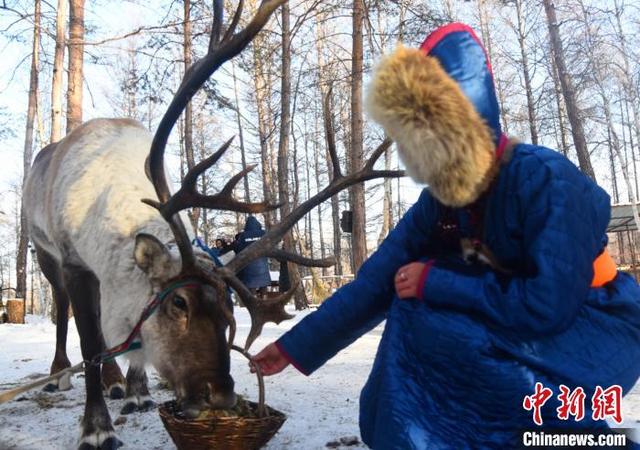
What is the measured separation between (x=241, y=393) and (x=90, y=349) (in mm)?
1119

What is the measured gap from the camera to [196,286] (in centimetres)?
289

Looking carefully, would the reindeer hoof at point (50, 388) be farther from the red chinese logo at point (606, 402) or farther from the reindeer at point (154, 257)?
the red chinese logo at point (606, 402)

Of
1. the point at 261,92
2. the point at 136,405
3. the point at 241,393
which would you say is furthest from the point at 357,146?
the point at 261,92

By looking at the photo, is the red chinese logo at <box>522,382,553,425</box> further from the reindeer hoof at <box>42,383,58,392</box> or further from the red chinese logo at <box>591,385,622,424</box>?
the reindeer hoof at <box>42,383,58,392</box>

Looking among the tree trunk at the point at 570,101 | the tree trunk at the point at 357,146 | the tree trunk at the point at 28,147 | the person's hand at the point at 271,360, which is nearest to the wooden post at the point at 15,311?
the tree trunk at the point at 28,147

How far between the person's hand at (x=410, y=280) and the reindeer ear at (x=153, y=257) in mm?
1417

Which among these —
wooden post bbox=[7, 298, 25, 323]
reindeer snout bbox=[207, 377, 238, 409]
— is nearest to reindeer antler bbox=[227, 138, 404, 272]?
reindeer snout bbox=[207, 377, 238, 409]

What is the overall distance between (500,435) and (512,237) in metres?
0.58

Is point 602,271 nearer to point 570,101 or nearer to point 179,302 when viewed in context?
point 179,302

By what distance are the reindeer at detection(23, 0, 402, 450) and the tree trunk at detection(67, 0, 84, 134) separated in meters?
6.35

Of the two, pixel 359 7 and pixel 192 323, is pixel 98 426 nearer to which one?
pixel 192 323

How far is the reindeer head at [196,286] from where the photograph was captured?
8.95 feet

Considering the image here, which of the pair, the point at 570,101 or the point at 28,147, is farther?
the point at 28,147

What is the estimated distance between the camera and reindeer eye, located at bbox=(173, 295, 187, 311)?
2.89 meters
